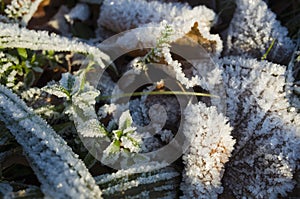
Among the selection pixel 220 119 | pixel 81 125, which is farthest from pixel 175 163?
pixel 81 125

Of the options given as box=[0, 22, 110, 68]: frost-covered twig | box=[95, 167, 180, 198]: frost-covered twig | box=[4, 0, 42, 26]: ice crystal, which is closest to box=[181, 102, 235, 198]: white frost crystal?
box=[95, 167, 180, 198]: frost-covered twig

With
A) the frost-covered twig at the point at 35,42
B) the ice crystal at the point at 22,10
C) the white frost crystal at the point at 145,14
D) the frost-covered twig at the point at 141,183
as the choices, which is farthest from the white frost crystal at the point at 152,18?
the frost-covered twig at the point at 141,183

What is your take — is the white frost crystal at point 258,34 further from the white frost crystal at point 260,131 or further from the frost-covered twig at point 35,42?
the frost-covered twig at point 35,42

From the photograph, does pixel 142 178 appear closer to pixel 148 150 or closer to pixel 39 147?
pixel 148 150

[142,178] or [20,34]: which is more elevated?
[20,34]

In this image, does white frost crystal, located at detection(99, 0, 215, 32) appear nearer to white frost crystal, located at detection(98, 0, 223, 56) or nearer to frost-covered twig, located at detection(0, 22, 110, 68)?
white frost crystal, located at detection(98, 0, 223, 56)

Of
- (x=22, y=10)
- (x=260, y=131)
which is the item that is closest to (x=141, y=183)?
(x=260, y=131)
